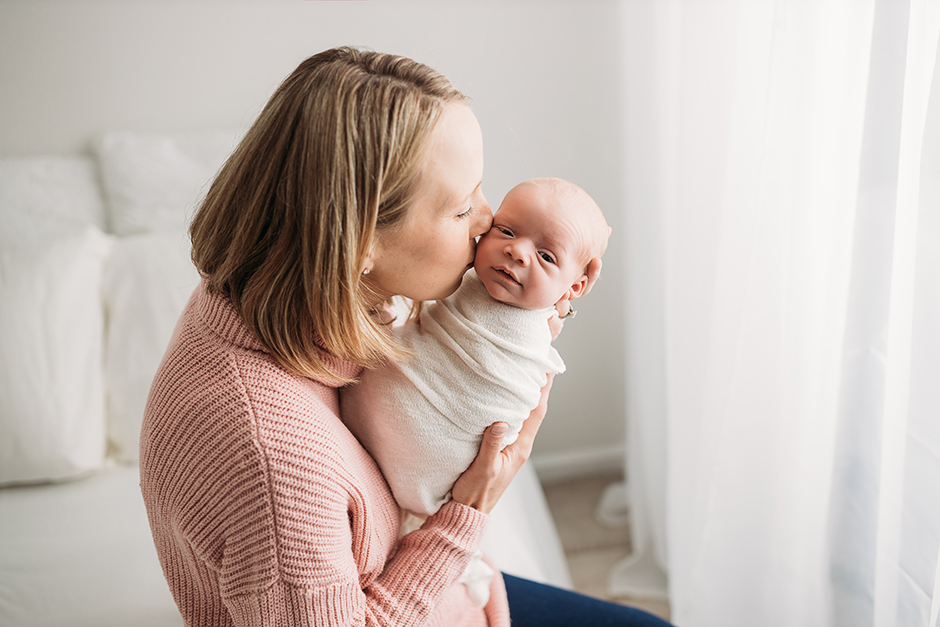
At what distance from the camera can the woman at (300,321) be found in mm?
660

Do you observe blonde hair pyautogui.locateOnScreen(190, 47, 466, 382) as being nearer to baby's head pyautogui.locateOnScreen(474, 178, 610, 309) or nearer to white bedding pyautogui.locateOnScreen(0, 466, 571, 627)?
baby's head pyautogui.locateOnScreen(474, 178, 610, 309)

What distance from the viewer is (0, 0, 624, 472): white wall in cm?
133

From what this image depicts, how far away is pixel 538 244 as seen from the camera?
0.83 m

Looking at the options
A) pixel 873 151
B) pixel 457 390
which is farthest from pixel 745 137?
pixel 457 390

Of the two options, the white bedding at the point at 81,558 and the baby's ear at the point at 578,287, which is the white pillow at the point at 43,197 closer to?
the white bedding at the point at 81,558

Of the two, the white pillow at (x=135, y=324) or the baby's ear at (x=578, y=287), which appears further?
the white pillow at (x=135, y=324)

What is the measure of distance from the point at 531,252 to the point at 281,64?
95 centimetres

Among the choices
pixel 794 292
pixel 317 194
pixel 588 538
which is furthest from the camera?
pixel 588 538

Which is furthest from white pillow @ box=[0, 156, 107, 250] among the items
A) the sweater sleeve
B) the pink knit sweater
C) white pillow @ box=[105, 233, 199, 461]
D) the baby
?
the sweater sleeve

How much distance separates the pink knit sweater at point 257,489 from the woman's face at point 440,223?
0.14 meters

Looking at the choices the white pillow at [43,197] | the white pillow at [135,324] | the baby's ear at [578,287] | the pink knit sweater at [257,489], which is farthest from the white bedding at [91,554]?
the baby's ear at [578,287]

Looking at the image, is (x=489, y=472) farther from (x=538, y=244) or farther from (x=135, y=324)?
(x=135, y=324)

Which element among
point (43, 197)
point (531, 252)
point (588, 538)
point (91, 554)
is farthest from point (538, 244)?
point (588, 538)

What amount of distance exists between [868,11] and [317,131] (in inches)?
29.2
